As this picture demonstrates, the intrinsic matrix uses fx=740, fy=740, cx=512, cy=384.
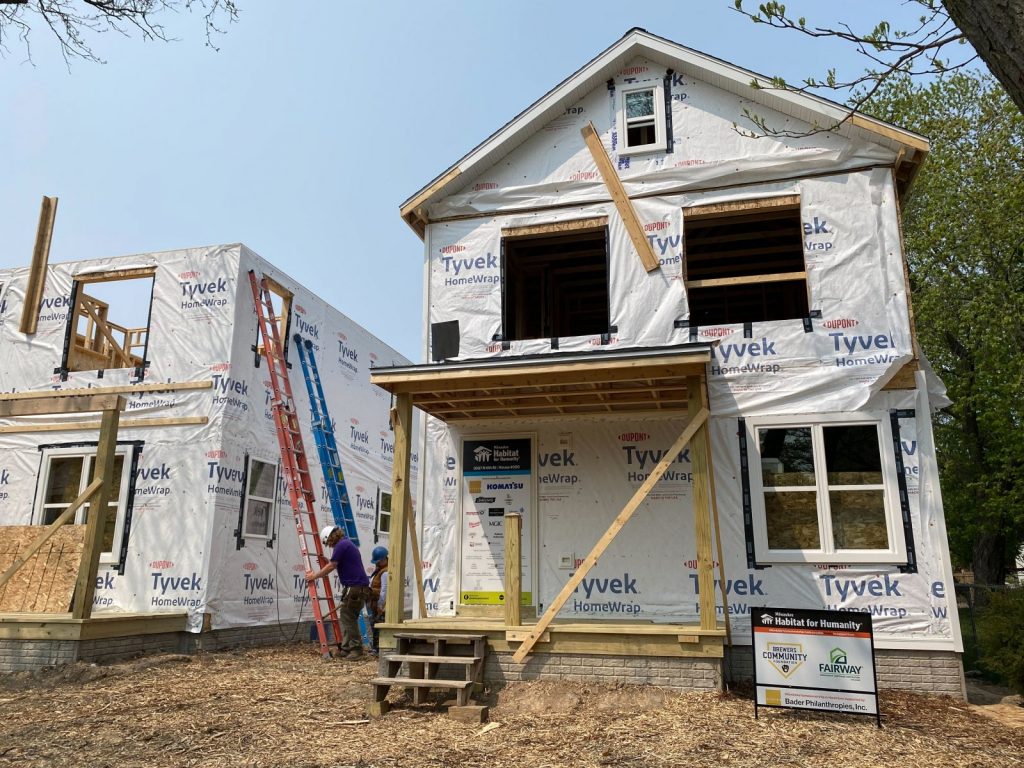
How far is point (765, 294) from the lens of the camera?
503 inches

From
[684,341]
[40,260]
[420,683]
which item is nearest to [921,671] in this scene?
[684,341]

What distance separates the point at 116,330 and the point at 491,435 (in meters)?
9.08

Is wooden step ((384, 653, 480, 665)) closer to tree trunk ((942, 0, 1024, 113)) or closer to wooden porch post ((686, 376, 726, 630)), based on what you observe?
wooden porch post ((686, 376, 726, 630))

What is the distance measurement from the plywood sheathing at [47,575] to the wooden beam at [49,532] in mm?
378

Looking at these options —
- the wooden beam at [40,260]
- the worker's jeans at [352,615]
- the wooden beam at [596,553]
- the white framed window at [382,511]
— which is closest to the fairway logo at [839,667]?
the wooden beam at [596,553]

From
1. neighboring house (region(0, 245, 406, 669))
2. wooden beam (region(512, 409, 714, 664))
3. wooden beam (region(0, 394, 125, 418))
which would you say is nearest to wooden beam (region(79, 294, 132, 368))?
neighboring house (region(0, 245, 406, 669))

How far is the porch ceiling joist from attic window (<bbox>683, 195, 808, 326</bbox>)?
5.13 ft

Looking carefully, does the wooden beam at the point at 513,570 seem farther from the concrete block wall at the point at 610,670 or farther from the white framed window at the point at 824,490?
the white framed window at the point at 824,490

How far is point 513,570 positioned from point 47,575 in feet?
23.3

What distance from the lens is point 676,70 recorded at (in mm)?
10820

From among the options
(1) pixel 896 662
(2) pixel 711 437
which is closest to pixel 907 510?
(1) pixel 896 662

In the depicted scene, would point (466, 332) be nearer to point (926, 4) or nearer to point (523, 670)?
point (523, 670)

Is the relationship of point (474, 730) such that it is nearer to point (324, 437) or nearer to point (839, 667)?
point (839, 667)

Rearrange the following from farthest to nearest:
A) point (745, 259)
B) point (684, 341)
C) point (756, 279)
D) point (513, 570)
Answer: point (745, 259) → point (684, 341) → point (756, 279) → point (513, 570)
